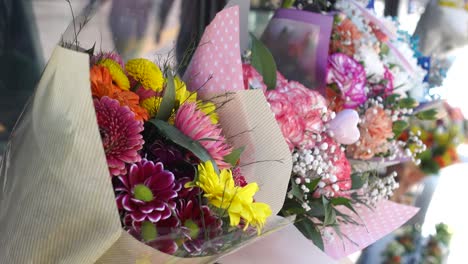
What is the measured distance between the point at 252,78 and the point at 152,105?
0.34 metres

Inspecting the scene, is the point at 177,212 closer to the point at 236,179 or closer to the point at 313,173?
the point at 236,179

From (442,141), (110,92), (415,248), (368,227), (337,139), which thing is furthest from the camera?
(415,248)

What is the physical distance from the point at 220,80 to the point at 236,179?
0.17 metres

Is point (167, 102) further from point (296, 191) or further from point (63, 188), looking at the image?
point (296, 191)

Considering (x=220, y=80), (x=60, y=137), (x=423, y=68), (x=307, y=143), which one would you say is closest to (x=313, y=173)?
(x=307, y=143)

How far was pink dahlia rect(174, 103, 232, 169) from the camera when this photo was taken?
69 cm

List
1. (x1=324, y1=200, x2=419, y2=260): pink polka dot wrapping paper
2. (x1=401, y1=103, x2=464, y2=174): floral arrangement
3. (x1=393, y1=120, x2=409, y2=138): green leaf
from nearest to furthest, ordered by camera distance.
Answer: (x1=324, y1=200, x2=419, y2=260): pink polka dot wrapping paper
(x1=393, y1=120, x2=409, y2=138): green leaf
(x1=401, y1=103, x2=464, y2=174): floral arrangement

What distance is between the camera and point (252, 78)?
3.39ft

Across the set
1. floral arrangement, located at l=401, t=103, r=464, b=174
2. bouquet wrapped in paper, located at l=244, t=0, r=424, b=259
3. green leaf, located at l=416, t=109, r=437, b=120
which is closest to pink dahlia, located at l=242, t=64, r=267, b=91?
bouquet wrapped in paper, located at l=244, t=0, r=424, b=259

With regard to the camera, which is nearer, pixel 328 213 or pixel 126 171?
pixel 126 171

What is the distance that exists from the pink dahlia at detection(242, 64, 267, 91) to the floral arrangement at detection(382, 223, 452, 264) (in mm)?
1761

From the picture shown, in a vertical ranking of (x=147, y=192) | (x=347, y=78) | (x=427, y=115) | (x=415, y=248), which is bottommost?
(x=415, y=248)

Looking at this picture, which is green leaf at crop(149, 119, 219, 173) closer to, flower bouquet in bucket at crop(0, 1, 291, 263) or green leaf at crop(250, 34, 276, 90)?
flower bouquet in bucket at crop(0, 1, 291, 263)

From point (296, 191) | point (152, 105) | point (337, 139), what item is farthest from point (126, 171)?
point (337, 139)
